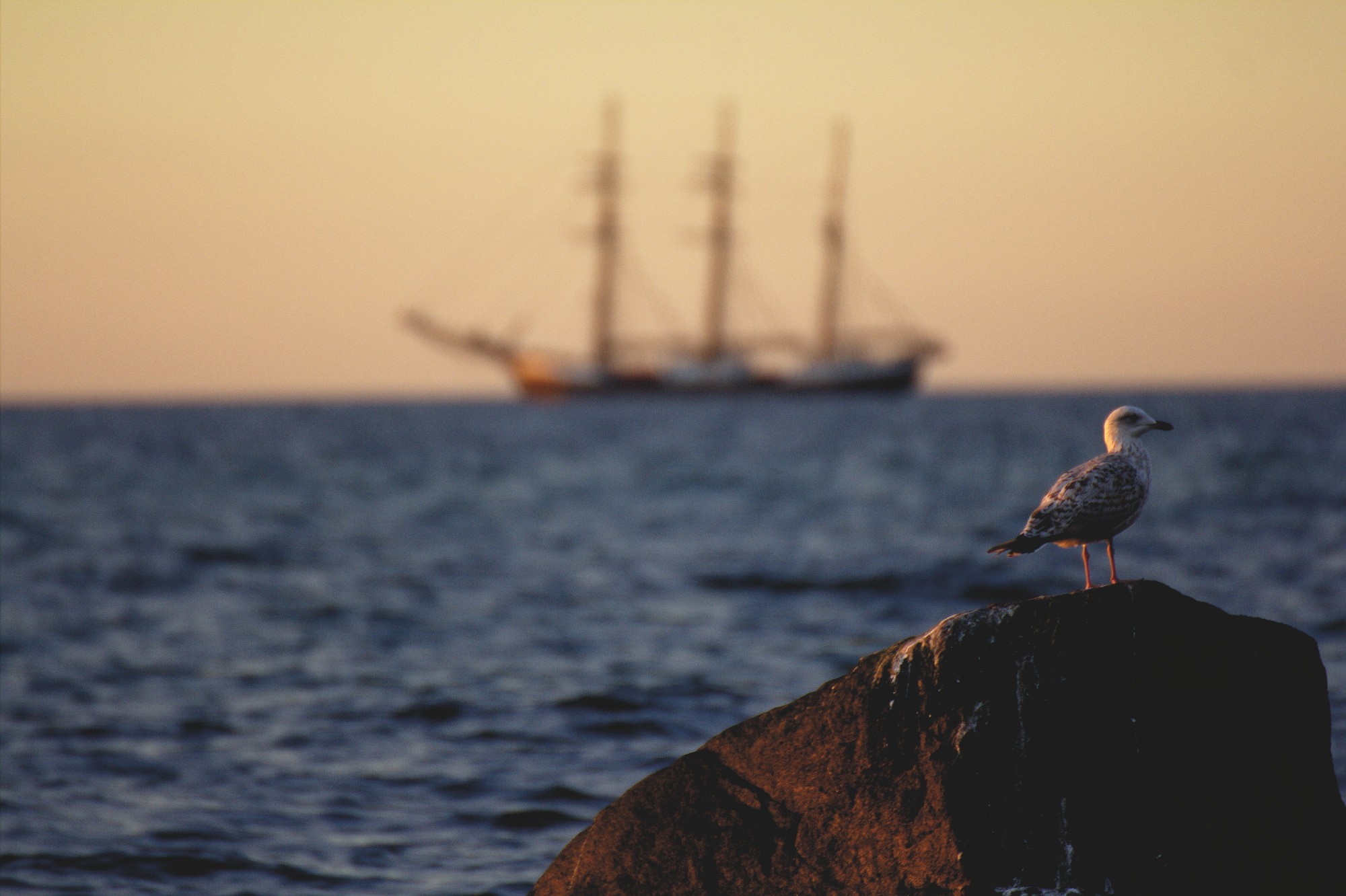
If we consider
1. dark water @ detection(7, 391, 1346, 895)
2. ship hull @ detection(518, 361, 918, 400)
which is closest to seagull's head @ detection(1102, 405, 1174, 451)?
dark water @ detection(7, 391, 1346, 895)

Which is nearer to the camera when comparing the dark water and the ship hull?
the dark water

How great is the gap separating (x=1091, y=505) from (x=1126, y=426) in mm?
495

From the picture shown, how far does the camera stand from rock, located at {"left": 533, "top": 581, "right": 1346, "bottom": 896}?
4.69m

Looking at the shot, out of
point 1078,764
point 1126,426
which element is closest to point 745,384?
point 1126,426

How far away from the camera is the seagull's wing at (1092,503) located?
17.5 feet

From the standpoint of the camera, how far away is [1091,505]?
5.33 meters

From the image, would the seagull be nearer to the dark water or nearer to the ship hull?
the dark water

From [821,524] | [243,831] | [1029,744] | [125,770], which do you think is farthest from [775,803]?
[821,524]

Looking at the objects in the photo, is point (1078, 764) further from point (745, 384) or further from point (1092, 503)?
point (745, 384)

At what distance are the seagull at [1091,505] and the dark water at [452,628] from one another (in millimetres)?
3396

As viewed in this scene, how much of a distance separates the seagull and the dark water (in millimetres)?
3396

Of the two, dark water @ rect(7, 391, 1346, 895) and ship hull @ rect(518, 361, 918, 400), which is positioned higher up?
ship hull @ rect(518, 361, 918, 400)

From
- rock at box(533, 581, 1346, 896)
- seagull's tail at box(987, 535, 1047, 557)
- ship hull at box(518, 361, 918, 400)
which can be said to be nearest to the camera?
rock at box(533, 581, 1346, 896)

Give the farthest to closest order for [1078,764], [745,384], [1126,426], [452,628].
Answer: [745,384], [452,628], [1126,426], [1078,764]
